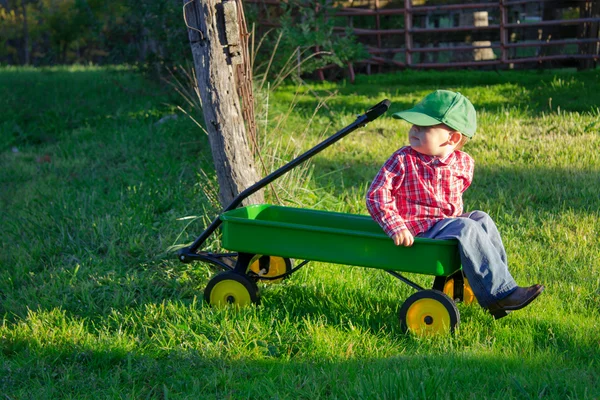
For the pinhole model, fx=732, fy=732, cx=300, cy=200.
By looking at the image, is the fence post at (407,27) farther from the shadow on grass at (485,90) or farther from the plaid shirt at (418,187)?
the plaid shirt at (418,187)

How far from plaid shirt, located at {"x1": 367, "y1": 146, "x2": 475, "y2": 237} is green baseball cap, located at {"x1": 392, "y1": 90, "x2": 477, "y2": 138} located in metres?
→ 0.21

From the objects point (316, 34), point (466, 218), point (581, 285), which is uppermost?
point (316, 34)

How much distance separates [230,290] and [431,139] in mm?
1395

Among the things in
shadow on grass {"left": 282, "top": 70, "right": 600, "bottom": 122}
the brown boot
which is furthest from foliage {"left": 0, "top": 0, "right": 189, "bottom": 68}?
the brown boot

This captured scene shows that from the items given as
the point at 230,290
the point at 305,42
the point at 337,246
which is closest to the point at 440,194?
the point at 337,246

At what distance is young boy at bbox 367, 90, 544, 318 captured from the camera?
11.9 feet

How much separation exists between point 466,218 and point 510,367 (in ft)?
2.56

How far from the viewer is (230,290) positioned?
4.13m

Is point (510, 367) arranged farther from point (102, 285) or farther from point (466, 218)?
point (102, 285)

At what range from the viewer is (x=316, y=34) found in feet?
30.8

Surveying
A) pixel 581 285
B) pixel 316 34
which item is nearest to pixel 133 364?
pixel 581 285

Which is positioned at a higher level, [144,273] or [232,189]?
[232,189]

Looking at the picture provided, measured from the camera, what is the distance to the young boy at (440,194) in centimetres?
361

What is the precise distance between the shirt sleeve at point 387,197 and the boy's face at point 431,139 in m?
A: 0.12
